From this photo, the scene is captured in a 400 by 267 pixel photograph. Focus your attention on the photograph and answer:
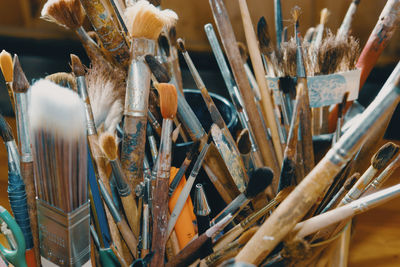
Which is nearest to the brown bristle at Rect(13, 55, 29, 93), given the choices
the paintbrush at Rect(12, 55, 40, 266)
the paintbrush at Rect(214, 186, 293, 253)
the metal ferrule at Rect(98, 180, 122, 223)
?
the paintbrush at Rect(12, 55, 40, 266)

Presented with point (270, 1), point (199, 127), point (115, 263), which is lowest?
point (115, 263)

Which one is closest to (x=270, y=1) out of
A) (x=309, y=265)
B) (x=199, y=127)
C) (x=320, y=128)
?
(x=320, y=128)

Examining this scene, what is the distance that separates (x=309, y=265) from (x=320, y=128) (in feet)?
0.78

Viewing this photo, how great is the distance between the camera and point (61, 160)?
0.26 m

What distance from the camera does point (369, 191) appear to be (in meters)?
0.34

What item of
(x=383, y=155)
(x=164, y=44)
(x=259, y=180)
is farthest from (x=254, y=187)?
(x=164, y=44)

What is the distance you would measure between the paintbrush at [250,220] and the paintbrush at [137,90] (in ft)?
0.33

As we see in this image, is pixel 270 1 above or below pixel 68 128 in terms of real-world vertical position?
above

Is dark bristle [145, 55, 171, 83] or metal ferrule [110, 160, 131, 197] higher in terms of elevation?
dark bristle [145, 55, 171, 83]

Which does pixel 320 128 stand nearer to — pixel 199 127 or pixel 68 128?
pixel 199 127

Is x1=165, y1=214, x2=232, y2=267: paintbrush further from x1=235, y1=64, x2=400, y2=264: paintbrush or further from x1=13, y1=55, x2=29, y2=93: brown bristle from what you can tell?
x1=13, y1=55, x2=29, y2=93: brown bristle

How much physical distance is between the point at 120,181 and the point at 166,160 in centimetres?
5

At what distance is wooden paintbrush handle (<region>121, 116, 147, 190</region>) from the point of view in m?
0.36

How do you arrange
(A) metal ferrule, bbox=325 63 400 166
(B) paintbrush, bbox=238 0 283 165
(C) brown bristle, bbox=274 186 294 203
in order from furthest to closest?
1. (B) paintbrush, bbox=238 0 283 165
2. (C) brown bristle, bbox=274 186 294 203
3. (A) metal ferrule, bbox=325 63 400 166
